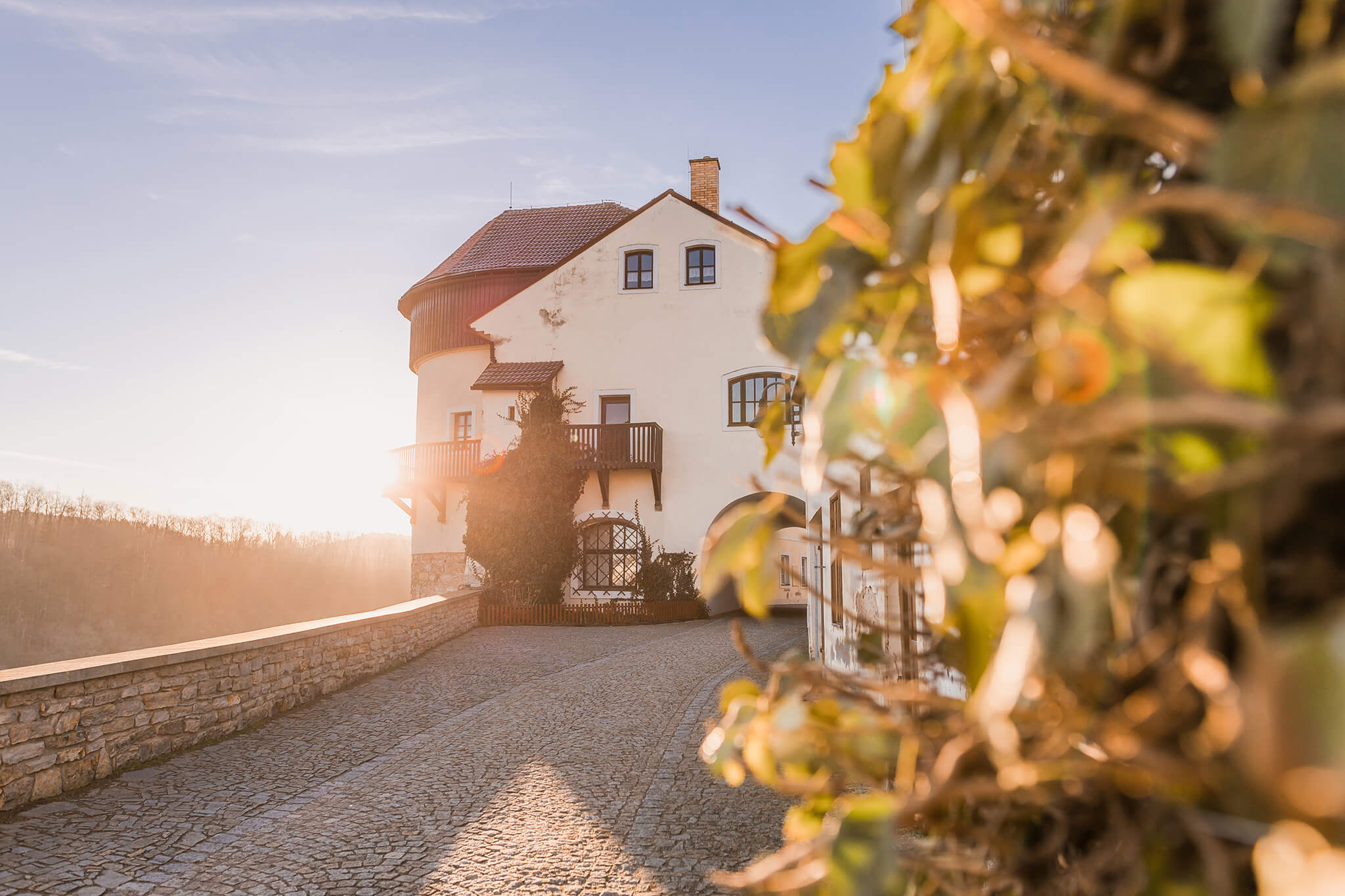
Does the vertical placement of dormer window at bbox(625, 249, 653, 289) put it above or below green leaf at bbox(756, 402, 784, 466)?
above

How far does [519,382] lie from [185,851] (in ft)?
42.2

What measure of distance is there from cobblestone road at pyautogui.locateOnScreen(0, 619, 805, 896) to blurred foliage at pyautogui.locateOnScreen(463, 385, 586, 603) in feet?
25.6

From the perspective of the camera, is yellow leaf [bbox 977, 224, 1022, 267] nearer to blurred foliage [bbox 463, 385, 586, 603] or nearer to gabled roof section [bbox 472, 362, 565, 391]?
blurred foliage [bbox 463, 385, 586, 603]

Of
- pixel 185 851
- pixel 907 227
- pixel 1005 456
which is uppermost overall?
pixel 907 227

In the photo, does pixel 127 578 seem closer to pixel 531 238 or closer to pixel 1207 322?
pixel 531 238

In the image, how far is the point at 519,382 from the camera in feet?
52.7

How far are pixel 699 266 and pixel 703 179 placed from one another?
307 cm

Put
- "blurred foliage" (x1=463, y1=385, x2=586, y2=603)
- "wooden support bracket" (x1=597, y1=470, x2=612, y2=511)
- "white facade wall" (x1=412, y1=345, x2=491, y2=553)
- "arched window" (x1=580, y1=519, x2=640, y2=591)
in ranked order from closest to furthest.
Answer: "blurred foliage" (x1=463, y1=385, x2=586, y2=603) < "arched window" (x1=580, y1=519, x2=640, y2=591) < "wooden support bracket" (x1=597, y1=470, x2=612, y2=511) < "white facade wall" (x1=412, y1=345, x2=491, y2=553)

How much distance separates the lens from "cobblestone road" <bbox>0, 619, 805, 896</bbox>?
3426mm

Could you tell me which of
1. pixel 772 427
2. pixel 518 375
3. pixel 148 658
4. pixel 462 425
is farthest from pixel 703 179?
pixel 772 427

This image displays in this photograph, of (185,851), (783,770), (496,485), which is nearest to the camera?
(783,770)

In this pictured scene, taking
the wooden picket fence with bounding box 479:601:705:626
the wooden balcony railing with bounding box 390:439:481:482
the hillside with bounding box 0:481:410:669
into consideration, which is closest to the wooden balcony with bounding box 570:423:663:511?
the wooden picket fence with bounding box 479:601:705:626

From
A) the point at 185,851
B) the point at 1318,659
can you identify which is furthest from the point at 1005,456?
the point at 185,851

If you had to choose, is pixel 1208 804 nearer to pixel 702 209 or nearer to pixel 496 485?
pixel 496 485
